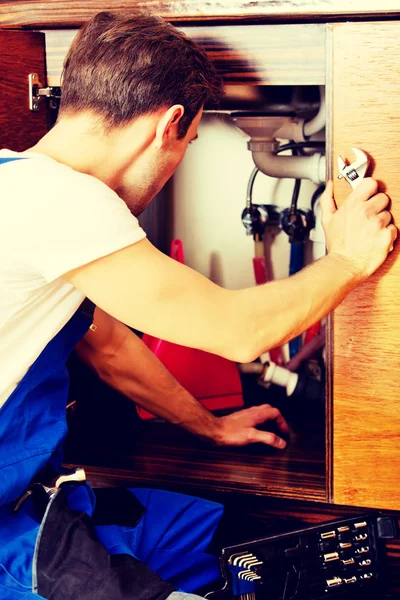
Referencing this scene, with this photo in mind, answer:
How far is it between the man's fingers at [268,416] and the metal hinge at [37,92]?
0.73 m

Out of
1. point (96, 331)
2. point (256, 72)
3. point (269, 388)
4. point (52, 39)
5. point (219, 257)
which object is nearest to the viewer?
point (256, 72)

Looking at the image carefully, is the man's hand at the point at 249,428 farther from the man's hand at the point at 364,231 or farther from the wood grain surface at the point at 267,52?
the wood grain surface at the point at 267,52

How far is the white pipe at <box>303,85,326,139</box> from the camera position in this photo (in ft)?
4.97

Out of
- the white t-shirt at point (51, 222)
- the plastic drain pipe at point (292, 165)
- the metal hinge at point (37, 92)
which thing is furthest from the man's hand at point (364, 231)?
the metal hinge at point (37, 92)

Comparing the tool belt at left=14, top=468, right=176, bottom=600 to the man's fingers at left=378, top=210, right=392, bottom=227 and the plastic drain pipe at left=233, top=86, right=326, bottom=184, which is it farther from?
the plastic drain pipe at left=233, top=86, right=326, bottom=184

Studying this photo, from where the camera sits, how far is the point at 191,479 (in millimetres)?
1351

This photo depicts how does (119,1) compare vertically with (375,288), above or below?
above

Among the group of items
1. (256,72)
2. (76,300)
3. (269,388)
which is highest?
(256,72)

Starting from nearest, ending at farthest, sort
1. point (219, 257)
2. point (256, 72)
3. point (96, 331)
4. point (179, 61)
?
point (179, 61) < point (256, 72) < point (96, 331) < point (219, 257)

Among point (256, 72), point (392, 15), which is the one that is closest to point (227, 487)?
point (256, 72)

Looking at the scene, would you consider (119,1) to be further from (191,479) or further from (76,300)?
(191,479)

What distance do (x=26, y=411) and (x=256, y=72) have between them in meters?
0.64

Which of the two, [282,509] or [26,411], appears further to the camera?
[282,509]

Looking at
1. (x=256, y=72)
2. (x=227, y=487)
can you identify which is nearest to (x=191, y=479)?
(x=227, y=487)
